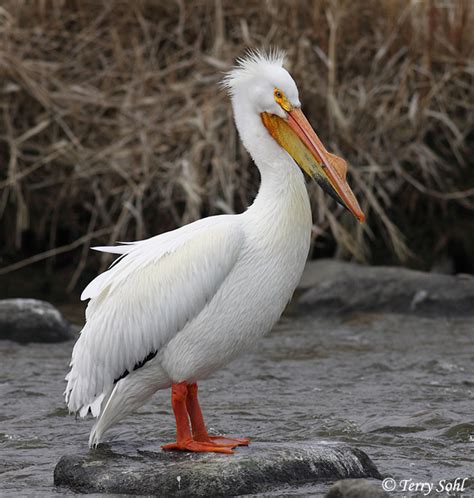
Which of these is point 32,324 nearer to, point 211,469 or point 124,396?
point 124,396

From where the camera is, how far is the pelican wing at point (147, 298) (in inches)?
156

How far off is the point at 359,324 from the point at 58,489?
340cm

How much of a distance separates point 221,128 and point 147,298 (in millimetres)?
3970

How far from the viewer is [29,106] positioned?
8.16m

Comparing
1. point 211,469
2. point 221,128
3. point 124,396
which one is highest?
point 221,128

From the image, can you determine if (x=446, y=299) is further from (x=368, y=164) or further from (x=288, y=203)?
(x=288, y=203)

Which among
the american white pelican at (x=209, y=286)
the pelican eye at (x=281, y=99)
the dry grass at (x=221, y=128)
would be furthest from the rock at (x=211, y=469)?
the dry grass at (x=221, y=128)

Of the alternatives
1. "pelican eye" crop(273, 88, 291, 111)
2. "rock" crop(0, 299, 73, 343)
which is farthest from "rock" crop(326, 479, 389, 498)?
"rock" crop(0, 299, 73, 343)

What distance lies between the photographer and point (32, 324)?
21.4ft

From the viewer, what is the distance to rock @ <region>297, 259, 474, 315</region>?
7.11 meters

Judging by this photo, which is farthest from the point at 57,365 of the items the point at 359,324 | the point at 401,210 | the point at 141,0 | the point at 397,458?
the point at 141,0

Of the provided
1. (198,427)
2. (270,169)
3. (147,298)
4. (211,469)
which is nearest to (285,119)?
(270,169)

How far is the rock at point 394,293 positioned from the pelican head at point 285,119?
3.05 meters

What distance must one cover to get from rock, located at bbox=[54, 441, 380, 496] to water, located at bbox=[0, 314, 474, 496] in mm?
83
